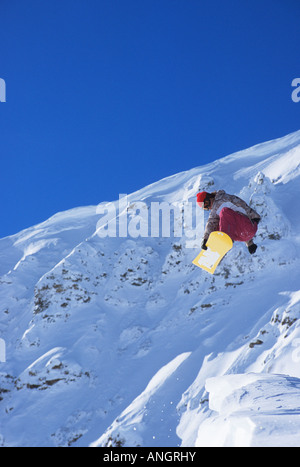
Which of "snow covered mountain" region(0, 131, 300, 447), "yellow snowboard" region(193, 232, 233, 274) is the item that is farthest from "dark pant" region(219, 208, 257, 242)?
"snow covered mountain" region(0, 131, 300, 447)

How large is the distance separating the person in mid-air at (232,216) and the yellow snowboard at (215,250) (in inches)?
5.9

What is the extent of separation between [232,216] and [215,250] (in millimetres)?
645

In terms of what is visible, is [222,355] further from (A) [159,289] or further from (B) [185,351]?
(A) [159,289]

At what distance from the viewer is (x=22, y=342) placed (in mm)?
29328

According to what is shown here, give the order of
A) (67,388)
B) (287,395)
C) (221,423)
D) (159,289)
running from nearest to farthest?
(221,423), (287,395), (67,388), (159,289)

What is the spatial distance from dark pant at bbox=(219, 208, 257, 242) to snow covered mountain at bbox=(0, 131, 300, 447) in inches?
350

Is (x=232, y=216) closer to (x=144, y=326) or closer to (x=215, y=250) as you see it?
(x=215, y=250)

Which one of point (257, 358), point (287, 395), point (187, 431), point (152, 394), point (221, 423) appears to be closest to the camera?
point (221, 423)

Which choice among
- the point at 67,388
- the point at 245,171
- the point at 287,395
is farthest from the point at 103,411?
the point at 245,171

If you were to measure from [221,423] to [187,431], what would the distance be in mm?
14431

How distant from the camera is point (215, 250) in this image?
5.70 metres

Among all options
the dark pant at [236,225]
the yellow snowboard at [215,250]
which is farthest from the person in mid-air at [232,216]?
the yellow snowboard at [215,250]

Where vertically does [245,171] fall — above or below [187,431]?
above

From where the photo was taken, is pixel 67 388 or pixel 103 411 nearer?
pixel 103 411
